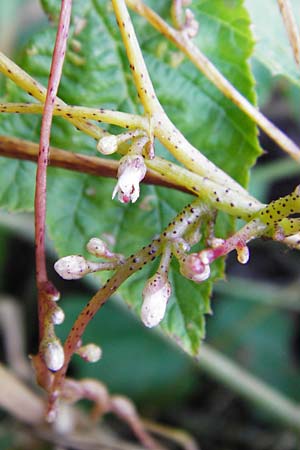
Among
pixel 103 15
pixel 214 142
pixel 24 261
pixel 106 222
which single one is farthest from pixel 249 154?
pixel 24 261

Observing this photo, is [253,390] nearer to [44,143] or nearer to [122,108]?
[122,108]

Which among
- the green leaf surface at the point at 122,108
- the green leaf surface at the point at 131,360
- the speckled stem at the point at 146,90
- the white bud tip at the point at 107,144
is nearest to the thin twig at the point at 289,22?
the green leaf surface at the point at 122,108

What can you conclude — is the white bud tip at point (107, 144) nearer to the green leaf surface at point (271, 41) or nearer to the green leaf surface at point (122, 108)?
the green leaf surface at point (122, 108)

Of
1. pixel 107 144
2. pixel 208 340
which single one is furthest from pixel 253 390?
pixel 107 144

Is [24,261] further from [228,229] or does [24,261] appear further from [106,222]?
[228,229]

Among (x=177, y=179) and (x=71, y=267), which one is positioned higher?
(x=177, y=179)
